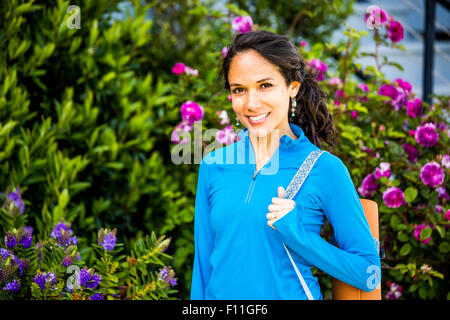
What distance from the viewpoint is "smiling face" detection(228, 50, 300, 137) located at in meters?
1.46

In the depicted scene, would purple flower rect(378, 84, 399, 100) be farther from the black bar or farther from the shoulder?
the shoulder

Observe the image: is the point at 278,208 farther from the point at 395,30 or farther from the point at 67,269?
→ the point at 395,30

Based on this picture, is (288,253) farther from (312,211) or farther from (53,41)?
(53,41)

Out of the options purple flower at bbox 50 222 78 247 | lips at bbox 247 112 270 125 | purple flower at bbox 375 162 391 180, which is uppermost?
purple flower at bbox 375 162 391 180

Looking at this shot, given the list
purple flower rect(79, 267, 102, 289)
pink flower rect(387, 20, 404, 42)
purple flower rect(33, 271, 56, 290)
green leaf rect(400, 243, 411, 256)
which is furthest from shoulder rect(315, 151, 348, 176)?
pink flower rect(387, 20, 404, 42)

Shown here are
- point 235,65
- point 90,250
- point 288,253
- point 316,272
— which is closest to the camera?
point 288,253

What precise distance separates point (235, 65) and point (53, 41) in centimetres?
185

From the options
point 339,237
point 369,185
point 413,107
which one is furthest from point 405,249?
point 339,237

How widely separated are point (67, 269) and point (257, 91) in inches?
43.2

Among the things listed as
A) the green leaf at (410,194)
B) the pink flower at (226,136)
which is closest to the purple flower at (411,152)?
the green leaf at (410,194)

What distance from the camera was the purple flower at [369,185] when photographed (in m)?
2.58

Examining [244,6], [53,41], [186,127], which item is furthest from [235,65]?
[244,6]

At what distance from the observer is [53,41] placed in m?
2.97

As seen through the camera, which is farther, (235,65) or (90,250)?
(90,250)
